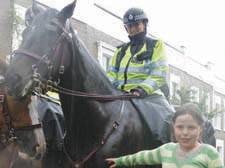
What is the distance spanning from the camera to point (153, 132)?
384 cm

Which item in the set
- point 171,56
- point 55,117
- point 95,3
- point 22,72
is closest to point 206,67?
point 171,56

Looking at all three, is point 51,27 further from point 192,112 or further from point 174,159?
point 174,159

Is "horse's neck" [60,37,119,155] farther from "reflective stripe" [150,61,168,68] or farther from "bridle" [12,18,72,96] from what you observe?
"reflective stripe" [150,61,168,68]

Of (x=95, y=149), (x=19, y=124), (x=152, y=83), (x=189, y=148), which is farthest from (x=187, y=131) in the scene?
(x=19, y=124)

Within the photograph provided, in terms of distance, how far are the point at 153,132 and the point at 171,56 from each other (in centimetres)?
1608

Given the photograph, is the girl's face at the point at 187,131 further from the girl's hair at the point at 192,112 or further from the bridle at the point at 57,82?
the bridle at the point at 57,82

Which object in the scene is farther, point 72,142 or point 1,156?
point 1,156

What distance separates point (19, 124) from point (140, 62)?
1.69 metres

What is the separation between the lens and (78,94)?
3527mm

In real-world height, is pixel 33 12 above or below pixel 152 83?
above

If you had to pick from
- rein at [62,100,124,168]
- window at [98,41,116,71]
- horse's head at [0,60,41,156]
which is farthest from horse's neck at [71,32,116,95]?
window at [98,41,116,71]

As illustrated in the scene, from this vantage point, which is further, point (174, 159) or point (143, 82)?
point (143, 82)

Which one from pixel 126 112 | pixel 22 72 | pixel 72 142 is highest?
pixel 22 72

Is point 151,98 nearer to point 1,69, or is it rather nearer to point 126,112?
point 126,112
